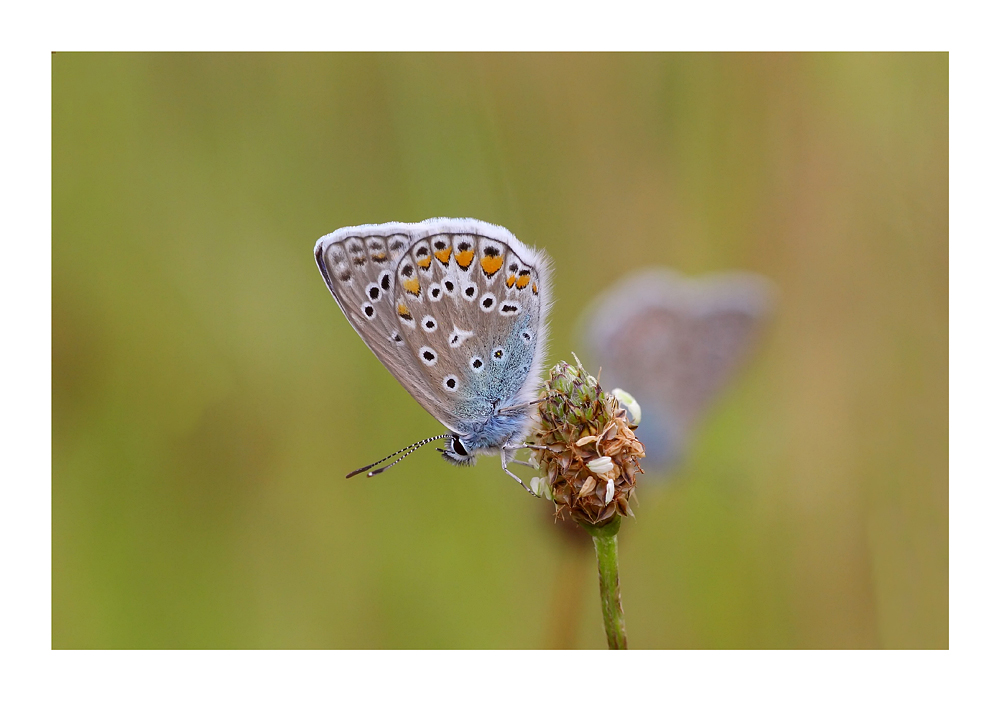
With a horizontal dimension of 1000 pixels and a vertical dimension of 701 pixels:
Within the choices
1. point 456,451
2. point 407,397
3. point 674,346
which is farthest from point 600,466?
point 407,397

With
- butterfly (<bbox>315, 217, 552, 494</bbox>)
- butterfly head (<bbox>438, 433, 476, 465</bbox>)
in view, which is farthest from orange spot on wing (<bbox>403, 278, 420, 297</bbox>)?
butterfly head (<bbox>438, 433, 476, 465</bbox>)

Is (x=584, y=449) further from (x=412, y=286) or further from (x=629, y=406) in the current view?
(x=412, y=286)

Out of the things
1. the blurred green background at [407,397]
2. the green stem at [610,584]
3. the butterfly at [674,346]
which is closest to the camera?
the green stem at [610,584]

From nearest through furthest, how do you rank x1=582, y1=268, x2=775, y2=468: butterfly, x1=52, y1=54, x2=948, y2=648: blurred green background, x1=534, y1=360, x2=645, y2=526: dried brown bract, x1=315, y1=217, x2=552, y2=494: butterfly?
x1=534, y1=360, x2=645, y2=526: dried brown bract < x1=315, y1=217, x2=552, y2=494: butterfly < x1=52, y1=54, x2=948, y2=648: blurred green background < x1=582, y1=268, x2=775, y2=468: butterfly

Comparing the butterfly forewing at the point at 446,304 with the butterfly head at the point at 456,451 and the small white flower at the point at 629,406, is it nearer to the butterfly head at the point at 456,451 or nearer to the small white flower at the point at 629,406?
the butterfly head at the point at 456,451

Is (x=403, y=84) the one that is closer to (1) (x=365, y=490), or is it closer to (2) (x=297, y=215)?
(2) (x=297, y=215)

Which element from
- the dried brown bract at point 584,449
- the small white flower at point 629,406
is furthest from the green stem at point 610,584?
the small white flower at point 629,406

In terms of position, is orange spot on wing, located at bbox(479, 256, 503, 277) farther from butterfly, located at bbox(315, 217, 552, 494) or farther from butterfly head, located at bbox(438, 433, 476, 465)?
butterfly head, located at bbox(438, 433, 476, 465)
